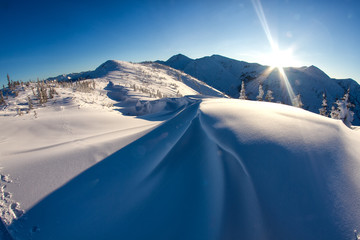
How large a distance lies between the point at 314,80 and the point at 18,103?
4388 inches

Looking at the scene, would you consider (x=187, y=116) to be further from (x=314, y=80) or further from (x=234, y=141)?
(x=314, y=80)

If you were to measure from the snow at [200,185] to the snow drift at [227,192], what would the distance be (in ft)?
0.04

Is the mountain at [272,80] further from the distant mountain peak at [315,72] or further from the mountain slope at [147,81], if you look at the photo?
the mountain slope at [147,81]

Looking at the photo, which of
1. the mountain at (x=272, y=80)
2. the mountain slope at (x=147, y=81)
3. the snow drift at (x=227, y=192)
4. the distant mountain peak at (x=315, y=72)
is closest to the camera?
the snow drift at (x=227, y=192)

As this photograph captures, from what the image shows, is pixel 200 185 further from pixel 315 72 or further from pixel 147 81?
pixel 315 72

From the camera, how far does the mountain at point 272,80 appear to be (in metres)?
75.6

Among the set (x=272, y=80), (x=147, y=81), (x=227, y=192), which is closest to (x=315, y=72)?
(x=272, y=80)

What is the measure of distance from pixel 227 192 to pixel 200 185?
40cm

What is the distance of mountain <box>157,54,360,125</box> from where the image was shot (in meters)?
75.6

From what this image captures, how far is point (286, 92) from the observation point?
74.2 metres

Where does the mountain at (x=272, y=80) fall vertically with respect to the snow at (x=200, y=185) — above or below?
above

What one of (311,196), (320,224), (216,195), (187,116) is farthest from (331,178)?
(187,116)

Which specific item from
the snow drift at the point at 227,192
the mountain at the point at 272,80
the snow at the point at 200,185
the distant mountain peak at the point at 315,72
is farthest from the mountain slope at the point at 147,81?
the distant mountain peak at the point at 315,72

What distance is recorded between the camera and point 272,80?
3310 inches
